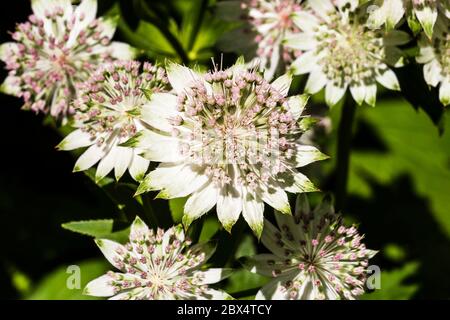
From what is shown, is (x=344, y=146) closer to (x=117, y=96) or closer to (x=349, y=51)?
(x=349, y=51)

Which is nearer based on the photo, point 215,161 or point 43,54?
point 215,161

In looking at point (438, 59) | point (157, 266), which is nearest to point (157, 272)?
point (157, 266)

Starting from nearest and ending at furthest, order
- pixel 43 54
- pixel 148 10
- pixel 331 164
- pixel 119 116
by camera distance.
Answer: pixel 119 116 → pixel 43 54 → pixel 148 10 → pixel 331 164

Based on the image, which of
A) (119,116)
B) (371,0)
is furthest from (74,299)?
(371,0)

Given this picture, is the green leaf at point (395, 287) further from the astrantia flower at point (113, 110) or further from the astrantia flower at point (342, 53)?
the astrantia flower at point (113, 110)

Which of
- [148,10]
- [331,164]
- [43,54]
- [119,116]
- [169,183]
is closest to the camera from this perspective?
[169,183]

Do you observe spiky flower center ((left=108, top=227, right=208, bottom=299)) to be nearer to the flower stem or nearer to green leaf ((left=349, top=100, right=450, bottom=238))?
the flower stem
